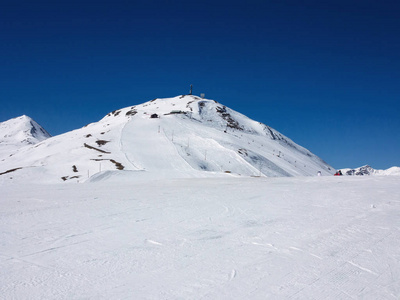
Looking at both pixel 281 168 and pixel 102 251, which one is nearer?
pixel 102 251

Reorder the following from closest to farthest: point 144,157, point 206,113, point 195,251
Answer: point 195,251, point 144,157, point 206,113

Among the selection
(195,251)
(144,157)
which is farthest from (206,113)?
(195,251)

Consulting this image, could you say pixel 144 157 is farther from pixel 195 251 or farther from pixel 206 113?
pixel 206 113

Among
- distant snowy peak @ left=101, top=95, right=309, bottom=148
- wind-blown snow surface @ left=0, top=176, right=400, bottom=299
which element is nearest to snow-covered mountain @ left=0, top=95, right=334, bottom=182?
distant snowy peak @ left=101, top=95, right=309, bottom=148

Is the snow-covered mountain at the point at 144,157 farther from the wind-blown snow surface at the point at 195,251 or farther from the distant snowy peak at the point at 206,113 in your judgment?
the wind-blown snow surface at the point at 195,251

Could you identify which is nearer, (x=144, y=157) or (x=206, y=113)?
(x=144, y=157)

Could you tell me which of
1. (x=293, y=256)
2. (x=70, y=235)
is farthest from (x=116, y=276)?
(x=293, y=256)

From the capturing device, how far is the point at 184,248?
5855 millimetres

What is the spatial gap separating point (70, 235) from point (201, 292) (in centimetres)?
361

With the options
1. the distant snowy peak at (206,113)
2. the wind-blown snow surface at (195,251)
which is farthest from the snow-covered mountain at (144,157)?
the wind-blown snow surface at (195,251)

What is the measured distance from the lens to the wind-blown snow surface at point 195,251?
4.22m

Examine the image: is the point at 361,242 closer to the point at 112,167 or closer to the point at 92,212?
the point at 92,212

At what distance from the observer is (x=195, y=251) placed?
5.71 m

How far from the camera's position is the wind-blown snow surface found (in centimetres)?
422
